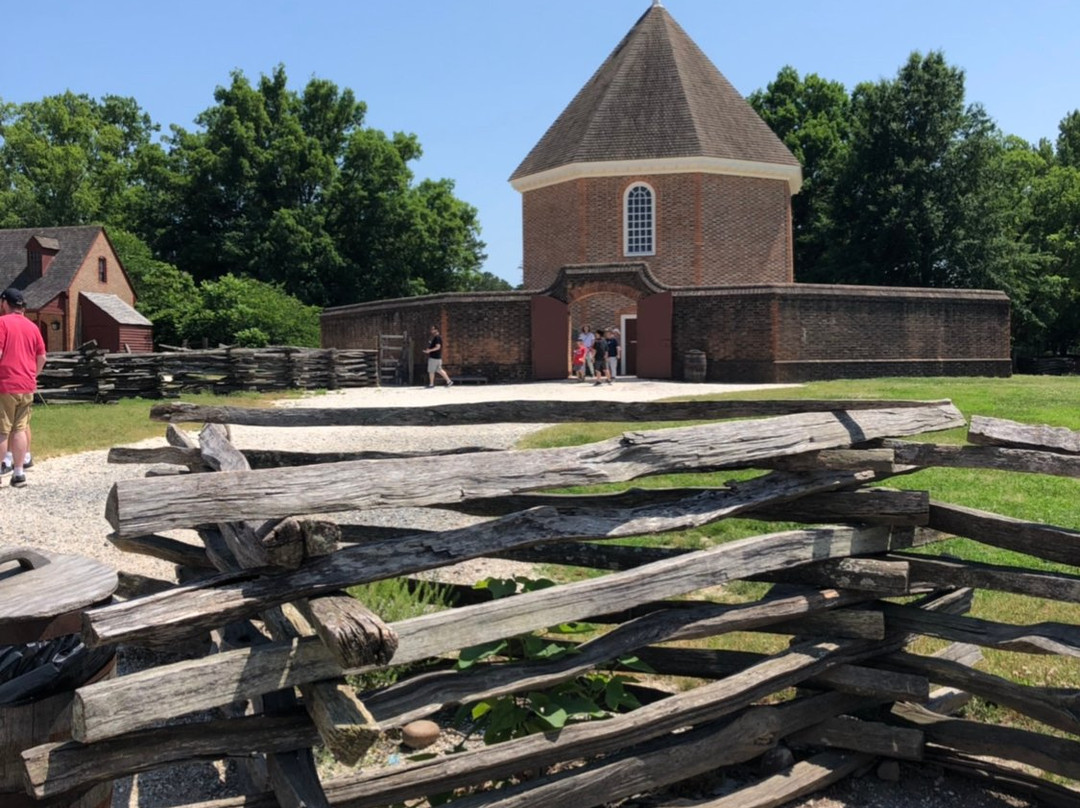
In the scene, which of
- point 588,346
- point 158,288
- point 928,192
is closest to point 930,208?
point 928,192

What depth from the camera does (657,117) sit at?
3406 centimetres

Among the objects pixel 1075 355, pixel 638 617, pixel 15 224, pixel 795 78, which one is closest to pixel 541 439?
pixel 638 617

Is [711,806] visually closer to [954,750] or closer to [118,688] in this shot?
[954,750]

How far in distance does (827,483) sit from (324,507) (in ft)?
6.95

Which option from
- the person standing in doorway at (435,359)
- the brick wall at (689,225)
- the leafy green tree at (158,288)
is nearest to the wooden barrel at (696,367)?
the brick wall at (689,225)

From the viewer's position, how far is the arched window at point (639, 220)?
33750 millimetres

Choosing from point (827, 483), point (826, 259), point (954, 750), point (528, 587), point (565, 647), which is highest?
Answer: point (826, 259)

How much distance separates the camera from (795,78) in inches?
2216

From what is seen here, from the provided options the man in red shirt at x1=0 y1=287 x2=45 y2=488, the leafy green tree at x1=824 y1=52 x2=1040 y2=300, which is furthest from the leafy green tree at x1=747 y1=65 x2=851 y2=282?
the man in red shirt at x1=0 y1=287 x2=45 y2=488

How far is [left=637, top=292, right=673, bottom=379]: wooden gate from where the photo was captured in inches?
1136

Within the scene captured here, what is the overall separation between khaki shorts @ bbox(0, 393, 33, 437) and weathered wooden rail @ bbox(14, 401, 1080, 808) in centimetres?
622

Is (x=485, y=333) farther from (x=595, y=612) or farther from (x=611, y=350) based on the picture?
(x=595, y=612)

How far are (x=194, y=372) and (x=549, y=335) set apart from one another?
9.64 metres

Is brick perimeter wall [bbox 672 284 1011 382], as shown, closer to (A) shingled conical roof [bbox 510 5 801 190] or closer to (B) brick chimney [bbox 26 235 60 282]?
(A) shingled conical roof [bbox 510 5 801 190]
